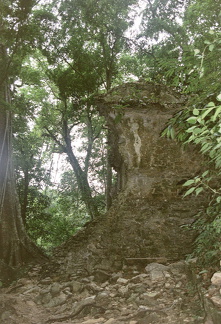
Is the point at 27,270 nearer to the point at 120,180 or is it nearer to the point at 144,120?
the point at 120,180

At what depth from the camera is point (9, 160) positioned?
6.76 meters

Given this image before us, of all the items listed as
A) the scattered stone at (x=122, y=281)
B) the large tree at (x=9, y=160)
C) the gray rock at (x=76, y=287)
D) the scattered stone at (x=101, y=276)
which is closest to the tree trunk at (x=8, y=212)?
the large tree at (x=9, y=160)

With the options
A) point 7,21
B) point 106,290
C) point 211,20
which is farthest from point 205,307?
point 7,21

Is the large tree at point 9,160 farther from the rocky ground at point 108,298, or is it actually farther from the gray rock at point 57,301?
the gray rock at point 57,301

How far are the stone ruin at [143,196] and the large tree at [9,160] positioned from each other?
1307mm

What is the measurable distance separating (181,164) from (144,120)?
4.78 ft

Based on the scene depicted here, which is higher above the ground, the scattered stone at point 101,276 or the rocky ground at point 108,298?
the scattered stone at point 101,276

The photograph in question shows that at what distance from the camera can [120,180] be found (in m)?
7.50

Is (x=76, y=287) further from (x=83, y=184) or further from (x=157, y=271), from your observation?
(x=83, y=184)

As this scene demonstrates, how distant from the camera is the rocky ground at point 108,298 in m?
3.21

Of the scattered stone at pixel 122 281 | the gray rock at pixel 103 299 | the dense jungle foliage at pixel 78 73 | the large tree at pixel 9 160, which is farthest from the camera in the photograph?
the dense jungle foliage at pixel 78 73

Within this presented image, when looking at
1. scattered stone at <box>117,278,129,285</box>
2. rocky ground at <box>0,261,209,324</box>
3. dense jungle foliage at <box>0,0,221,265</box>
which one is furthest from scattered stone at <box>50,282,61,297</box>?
dense jungle foliage at <box>0,0,221,265</box>

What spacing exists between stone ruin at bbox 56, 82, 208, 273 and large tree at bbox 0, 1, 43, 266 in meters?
1.31

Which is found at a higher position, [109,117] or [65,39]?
[65,39]
